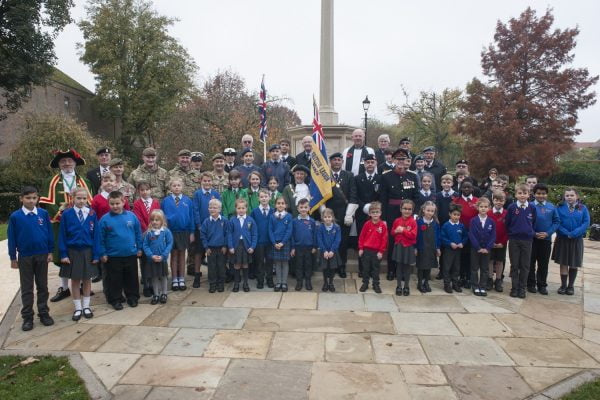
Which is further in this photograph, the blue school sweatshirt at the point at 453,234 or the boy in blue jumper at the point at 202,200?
the boy in blue jumper at the point at 202,200

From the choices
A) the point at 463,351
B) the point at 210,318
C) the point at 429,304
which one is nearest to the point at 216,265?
the point at 210,318

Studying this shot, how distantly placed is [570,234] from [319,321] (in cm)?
431

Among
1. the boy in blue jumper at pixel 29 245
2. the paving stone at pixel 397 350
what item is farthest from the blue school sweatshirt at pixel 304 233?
the boy in blue jumper at pixel 29 245

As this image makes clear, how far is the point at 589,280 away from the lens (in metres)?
7.36

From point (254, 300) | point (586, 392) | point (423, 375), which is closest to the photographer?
point (586, 392)

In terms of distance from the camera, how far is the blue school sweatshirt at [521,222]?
20.2 feet

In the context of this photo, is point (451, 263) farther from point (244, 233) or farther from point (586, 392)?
point (244, 233)

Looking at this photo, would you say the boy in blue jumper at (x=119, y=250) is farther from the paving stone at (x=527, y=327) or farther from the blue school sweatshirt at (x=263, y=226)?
the paving stone at (x=527, y=327)

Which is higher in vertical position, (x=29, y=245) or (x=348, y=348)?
(x=29, y=245)

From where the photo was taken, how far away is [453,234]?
6332mm

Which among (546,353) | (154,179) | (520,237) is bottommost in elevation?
(546,353)

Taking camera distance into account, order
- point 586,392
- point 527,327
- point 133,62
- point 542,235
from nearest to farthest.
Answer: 1. point 586,392
2. point 527,327
3. point 542,235
4. point 133,62

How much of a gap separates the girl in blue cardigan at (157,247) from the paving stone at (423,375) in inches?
141

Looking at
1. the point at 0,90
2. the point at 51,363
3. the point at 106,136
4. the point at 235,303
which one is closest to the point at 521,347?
the point at 235,303
